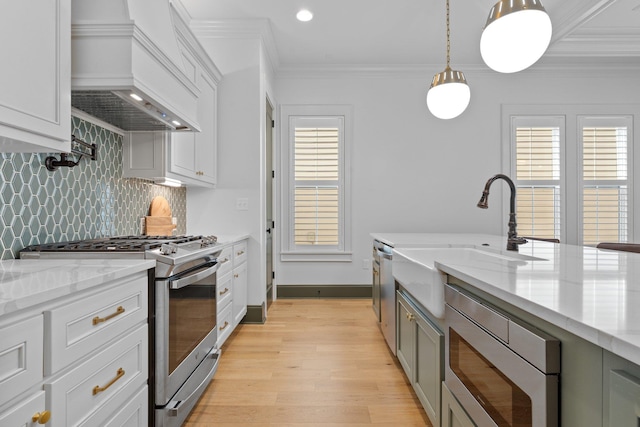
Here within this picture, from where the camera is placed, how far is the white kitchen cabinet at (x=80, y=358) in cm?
92

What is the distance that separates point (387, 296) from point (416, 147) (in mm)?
2418

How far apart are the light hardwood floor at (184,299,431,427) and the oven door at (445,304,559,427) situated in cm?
78

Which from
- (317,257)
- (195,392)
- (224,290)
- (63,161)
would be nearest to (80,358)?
(195,392)

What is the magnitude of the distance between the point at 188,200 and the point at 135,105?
5.71ft

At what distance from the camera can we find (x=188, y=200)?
3598 mm

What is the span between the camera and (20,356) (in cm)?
93

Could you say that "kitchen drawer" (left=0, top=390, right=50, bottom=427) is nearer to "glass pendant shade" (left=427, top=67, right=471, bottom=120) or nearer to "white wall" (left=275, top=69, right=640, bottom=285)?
"glass pendant shade" (left=427, top=67, right=471, bottom=120)

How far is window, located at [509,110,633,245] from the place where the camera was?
15.0 ft

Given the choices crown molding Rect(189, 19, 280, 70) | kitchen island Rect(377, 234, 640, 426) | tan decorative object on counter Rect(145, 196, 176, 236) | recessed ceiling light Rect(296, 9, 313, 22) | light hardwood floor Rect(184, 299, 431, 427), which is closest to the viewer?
kitchen island Rect(377, 234, 640, 426)

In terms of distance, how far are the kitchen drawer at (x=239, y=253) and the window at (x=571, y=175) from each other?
3.38 metres

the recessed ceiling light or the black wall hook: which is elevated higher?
the recessed ceiling light

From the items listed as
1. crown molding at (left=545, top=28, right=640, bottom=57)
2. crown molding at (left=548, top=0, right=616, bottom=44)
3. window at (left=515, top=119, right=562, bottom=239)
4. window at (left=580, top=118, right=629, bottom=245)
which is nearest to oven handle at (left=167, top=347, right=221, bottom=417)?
window at (left=515, top=119, right=562, bottom=239)

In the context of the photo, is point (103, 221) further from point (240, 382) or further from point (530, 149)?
point (530, 149)

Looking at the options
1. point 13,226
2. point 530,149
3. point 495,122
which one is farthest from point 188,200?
point 530,149
